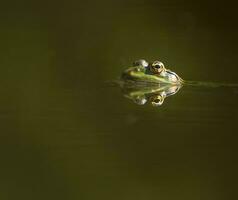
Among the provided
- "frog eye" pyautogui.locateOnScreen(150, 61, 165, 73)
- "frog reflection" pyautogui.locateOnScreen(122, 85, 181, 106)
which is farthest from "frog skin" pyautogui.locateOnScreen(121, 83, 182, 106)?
"frog eye" pyautogui.locateOnScreen(150, 61, 165, 73)

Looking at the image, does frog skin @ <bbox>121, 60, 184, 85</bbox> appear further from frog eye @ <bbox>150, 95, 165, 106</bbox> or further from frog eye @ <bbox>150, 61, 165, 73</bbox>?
frog eye @ <bbox>150, 95, 165, 106</bbox>

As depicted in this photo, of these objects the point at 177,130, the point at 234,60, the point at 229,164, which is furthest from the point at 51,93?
the point at 234,60

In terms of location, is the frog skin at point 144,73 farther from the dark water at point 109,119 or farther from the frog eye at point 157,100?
the frog eye at point 157,100

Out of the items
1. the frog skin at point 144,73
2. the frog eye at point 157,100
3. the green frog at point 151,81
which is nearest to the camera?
the frog eye at point 157,100

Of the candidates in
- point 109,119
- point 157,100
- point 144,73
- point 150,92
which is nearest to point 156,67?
point 144,73

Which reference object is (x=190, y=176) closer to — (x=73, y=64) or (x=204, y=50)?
(x=73, y=64)

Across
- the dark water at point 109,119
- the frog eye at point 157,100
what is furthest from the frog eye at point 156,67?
the frog eye at point 157,100
